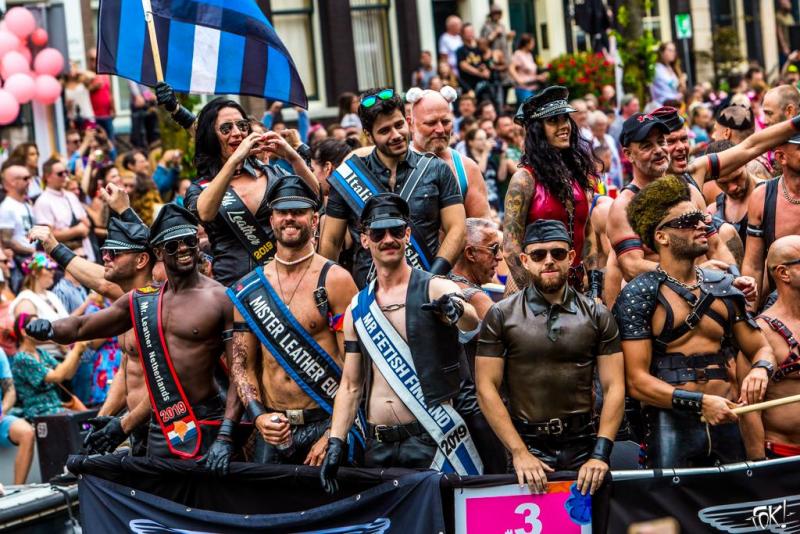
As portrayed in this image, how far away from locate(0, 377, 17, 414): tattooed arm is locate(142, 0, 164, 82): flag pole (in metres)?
3.25

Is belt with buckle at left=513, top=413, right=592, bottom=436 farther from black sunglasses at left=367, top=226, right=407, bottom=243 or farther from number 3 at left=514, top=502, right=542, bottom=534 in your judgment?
black sunglasses at left=367, top=226, right=407, bottom=243

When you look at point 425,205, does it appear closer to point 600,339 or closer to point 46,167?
point 600,339

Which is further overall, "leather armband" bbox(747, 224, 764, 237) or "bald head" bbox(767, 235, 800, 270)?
"leather armband" bbox(747, 224, 764, 237)

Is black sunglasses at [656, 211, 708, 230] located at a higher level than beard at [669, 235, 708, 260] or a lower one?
higher

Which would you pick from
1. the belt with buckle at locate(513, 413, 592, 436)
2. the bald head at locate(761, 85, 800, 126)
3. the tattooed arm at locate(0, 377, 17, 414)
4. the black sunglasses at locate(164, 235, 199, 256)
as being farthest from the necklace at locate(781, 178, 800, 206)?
the tattooed arm at locate(0, 377, 17, 414)

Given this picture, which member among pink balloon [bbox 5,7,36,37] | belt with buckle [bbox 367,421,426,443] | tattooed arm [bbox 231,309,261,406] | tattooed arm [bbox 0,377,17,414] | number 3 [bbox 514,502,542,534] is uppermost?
pink balloon [bbox 5,7,36,37]

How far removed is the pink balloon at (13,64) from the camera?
15.3 m

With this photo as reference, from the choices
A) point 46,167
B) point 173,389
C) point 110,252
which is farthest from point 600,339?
point 46,167

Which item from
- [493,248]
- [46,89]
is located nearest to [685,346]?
[493,248]

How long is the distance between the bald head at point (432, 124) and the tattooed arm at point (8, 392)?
424cm

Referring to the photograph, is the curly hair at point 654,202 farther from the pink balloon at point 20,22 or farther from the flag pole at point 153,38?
the pink balloon at point 20,22

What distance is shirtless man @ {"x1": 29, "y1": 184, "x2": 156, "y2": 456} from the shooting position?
806 cm

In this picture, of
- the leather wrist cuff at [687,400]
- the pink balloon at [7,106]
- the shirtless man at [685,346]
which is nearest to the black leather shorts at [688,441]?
the shirtless man at [685,346]

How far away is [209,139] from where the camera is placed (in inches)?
340
